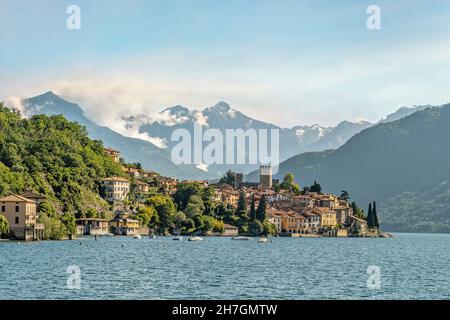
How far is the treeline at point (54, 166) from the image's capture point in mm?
124688

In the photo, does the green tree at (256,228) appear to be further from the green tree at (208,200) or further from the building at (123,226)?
the building at (123,226)

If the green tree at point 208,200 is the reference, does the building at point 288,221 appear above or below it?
below

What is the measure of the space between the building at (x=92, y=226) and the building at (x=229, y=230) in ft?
85.6

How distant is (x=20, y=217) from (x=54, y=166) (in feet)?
141

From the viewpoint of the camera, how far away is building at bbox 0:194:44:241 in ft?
352

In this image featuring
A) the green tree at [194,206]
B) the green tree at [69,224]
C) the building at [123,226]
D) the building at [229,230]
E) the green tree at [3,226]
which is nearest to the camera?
the green tree at [3,226]

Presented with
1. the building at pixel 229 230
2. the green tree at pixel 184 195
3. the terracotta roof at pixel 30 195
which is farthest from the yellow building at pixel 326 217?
the terracotta roof at pixel 30 195

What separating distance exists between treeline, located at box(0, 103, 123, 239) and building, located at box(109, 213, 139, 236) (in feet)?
15.1

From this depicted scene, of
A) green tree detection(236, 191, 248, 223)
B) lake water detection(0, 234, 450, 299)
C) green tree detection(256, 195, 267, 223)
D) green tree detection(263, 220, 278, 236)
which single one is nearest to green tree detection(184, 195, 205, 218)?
green tree detection(236, 191, 248, 223)

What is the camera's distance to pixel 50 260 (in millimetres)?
67562

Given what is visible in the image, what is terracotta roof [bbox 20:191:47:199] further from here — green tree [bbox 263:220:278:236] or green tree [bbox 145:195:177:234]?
green tree [bbox 263:220:278:236]

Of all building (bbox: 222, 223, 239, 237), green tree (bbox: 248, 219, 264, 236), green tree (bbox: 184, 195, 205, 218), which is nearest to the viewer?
green tree (bbox: 184, 195, 205, 218)
